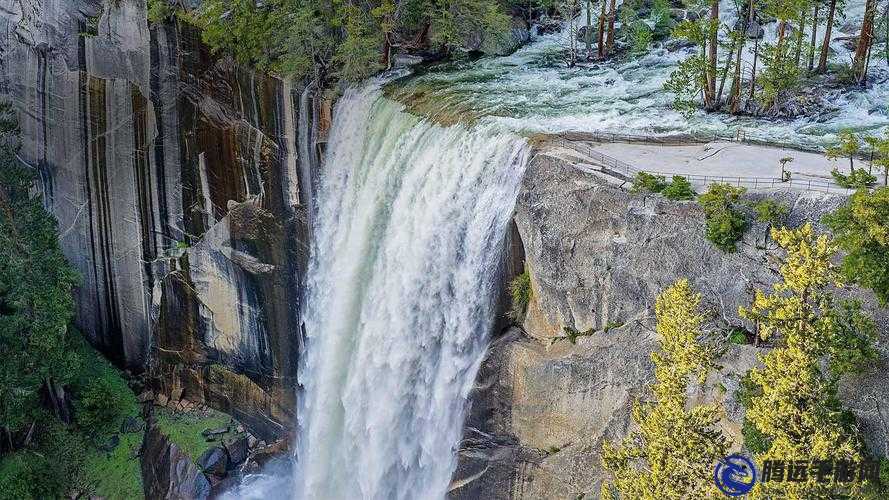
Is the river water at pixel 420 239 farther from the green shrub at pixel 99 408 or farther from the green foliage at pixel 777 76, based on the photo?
the green shrub at pixel 99 408

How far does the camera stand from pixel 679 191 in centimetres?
1769

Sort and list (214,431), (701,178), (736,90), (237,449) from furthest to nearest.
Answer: (214,431)
(237,449)
(736,90)
(701,178)

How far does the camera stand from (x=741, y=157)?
68.2 feet

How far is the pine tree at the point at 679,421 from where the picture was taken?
49.8 feet

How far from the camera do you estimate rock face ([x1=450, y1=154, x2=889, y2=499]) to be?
56.0 ft

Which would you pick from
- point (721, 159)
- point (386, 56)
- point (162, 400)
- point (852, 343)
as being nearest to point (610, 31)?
point (386, 56)

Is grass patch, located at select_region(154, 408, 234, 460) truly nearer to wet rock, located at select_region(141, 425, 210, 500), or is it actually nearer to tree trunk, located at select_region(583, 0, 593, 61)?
wet rock, located at select_region(141, 425, 210, 500)

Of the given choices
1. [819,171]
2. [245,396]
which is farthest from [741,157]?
[245,396]

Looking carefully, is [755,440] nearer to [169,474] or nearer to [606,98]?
[606,98]

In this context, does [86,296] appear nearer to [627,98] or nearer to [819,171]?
[627,98]

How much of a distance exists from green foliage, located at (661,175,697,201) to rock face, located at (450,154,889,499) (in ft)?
0.61

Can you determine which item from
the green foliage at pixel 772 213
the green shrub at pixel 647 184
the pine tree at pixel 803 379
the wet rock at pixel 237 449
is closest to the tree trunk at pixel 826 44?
the green shrub at pixel 647 184

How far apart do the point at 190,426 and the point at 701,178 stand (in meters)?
21.1

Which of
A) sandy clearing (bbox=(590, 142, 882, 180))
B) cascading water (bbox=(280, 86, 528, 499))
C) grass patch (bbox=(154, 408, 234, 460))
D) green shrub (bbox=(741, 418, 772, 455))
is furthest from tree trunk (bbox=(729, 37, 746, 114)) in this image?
grass patch (bbox=(154, 408, 234, 460))
